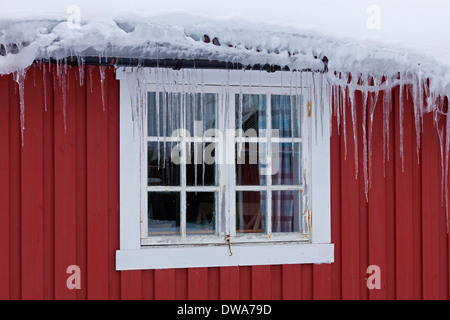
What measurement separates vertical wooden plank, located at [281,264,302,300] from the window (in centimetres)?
6

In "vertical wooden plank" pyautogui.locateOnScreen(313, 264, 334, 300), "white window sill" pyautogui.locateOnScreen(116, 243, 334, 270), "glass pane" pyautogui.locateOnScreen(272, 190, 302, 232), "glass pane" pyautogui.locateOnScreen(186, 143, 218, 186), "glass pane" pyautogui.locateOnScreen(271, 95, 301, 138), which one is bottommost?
"vertical wooden plank" pyautogui.locateOnScreen(313, 264, 334, 300)

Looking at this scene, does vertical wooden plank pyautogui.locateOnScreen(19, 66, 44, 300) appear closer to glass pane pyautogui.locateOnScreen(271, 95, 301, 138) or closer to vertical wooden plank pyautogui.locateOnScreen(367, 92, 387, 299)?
glass pane pyautogui.locateOnScreen(271, 95, 301, 138)

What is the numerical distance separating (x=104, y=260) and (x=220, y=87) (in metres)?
1.51

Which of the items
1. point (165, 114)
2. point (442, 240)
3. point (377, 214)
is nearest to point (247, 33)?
point (165, 114)

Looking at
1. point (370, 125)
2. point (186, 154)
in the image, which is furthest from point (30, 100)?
point (370, 125)

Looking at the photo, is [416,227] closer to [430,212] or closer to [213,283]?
[430,212]

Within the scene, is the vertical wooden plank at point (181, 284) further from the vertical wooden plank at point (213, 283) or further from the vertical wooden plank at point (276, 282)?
the vertical wooden plank at point (276, 282)

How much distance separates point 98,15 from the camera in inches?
113

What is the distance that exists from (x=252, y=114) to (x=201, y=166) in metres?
0.57

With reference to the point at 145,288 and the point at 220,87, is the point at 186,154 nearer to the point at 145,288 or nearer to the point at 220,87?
the point at 220,87

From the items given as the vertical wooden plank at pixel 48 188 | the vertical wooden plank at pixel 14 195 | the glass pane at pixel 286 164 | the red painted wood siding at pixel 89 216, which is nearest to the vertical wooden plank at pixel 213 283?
the red painted wood siding at pixel 89 216

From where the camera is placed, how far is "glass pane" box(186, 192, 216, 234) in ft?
11.8

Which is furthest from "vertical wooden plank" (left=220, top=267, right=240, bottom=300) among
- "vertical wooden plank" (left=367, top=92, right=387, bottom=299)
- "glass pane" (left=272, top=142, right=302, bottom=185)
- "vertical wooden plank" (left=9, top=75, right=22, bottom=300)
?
"vertical wooden plank" (left=9, top=75, right=22, bottom=300)

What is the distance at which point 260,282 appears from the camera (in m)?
3.55
